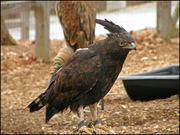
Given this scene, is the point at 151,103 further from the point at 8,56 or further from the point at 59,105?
the point at 8,56

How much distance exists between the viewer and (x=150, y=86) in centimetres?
488

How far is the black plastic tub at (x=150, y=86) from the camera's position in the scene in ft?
15.7

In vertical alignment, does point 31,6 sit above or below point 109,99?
above

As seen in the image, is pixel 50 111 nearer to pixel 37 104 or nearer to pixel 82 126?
pixel 37 104

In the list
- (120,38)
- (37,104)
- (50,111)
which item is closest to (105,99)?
(50,111)

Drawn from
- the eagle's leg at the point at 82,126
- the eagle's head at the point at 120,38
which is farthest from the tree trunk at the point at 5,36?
the eagle's head at the point at 120,38

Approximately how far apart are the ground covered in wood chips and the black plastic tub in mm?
117

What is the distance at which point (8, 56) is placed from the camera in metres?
7.38

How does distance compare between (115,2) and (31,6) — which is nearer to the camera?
(31,6)

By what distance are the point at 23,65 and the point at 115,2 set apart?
3.04m

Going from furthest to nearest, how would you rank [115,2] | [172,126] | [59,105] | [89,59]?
[115,2] < [172,126] < [59,105] < [89,59]

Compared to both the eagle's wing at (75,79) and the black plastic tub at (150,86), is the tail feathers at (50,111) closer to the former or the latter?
the eagle's wing at (75,79)

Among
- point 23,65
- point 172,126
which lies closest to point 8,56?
point 23,65

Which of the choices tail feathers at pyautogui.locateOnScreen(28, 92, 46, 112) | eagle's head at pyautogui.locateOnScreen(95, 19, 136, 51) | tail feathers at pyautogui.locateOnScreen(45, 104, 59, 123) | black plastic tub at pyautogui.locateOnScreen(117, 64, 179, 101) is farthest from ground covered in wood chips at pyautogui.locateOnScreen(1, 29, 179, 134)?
eagle's head at pyautogui.locateOnScreen(95, 19, 136, 51)
